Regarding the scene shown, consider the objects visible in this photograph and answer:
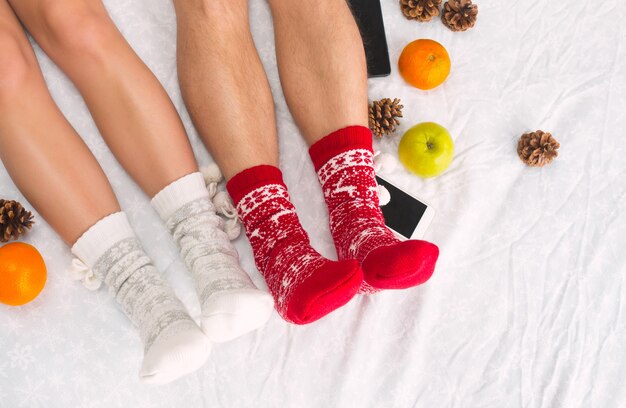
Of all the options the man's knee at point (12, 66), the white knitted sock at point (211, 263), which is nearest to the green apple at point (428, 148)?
the white knitted sock at point (211, 263)

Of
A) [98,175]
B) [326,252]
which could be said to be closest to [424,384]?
[326,252]

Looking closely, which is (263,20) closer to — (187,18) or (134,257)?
(187,18)

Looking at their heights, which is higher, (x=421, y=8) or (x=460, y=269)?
(x=421, y=8)

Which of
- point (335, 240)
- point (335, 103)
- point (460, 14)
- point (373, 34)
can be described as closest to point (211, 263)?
point (335, 240)

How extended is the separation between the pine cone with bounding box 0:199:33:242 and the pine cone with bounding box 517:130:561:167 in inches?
33.7

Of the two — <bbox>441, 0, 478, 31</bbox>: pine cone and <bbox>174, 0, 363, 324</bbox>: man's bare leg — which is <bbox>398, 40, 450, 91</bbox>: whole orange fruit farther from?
<bbox>174, 0, 363, 324</bbox>: man's bare leg

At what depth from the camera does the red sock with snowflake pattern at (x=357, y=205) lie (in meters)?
0.76

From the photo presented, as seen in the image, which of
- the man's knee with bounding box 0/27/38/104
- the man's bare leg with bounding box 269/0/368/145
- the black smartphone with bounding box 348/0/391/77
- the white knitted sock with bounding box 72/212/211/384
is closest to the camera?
the white knitted sock with bounding box 72/212/211/384

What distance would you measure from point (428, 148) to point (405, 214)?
0.12 meters

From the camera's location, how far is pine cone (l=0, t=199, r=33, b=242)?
871 mm

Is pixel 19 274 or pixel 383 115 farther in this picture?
pixel 383 115

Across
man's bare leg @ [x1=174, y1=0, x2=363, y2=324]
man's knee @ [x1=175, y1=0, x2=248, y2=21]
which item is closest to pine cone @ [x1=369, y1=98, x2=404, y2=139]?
man's bare leg @ [x1=174, y1=0, x2=363, y2=324]

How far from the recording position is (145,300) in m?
0.79

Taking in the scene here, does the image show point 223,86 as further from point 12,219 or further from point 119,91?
point 12,219
